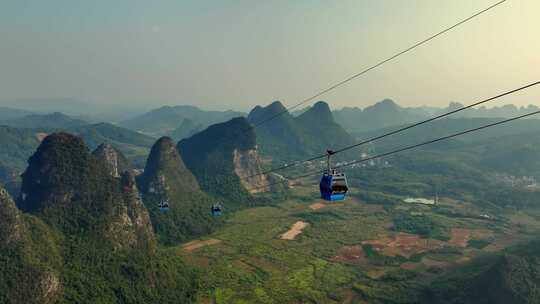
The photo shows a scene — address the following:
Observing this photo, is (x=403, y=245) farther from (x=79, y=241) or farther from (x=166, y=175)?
(x=79, y=241)

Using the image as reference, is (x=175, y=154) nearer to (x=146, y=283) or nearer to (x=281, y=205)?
(x=281, y=205)

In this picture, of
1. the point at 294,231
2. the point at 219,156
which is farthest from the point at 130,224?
the point at 219,156

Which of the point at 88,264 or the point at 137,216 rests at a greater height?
the point at 137,216

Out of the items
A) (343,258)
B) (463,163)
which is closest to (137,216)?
(343,258)

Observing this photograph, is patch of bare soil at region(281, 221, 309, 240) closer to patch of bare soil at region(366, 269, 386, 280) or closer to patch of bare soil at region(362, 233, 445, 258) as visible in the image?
patch of bare soil at region(362, 233, 445, 258)

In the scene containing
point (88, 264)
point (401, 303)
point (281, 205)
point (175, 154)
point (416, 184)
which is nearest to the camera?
point (88, 264)
